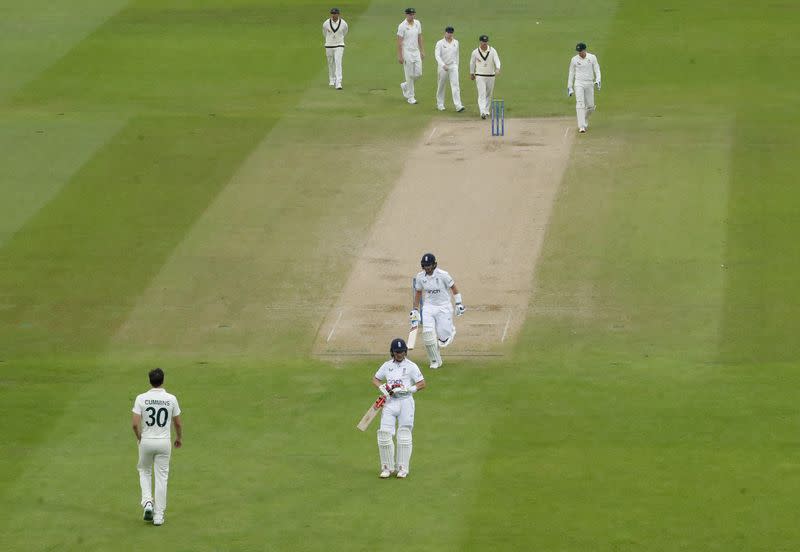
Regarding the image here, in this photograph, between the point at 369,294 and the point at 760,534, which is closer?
the point at 760,534

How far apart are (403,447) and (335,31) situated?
70.4 ft

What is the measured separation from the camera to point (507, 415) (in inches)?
1027

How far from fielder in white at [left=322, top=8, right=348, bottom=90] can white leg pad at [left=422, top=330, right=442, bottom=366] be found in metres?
16.7

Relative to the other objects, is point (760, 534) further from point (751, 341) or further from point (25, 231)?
point (25, 231)

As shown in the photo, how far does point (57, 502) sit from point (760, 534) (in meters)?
9.40

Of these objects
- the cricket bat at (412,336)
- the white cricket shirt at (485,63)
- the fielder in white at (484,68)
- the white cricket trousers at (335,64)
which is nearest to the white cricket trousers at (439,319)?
the cricket bat at (412,336)

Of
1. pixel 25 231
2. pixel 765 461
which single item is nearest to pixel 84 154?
pixel 25 231

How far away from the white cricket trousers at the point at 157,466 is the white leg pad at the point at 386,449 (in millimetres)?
3041

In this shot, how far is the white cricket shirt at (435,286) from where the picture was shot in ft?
91.3

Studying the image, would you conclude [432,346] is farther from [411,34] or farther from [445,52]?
[411,34]

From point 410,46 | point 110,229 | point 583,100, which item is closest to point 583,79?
point 583,100

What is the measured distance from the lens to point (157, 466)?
22016 millimetres

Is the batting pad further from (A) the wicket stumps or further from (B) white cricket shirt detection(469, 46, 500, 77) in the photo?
(B) white cricket shirt detection(469, 46, 500, 77)

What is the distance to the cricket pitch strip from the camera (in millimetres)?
29922
